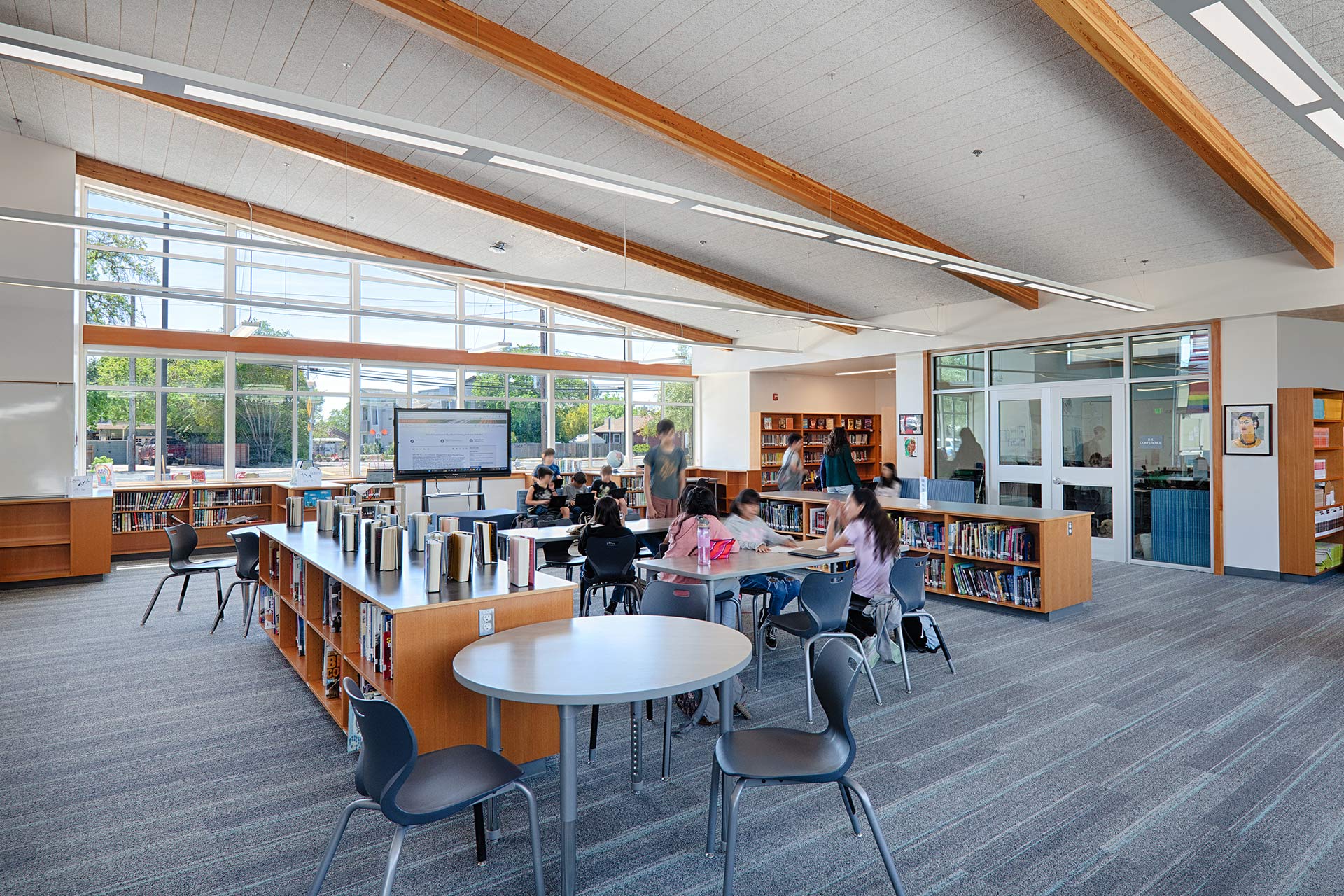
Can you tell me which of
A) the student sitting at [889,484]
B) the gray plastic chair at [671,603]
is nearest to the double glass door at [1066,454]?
the student sitting at [889,484]

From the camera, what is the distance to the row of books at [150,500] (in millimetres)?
9547

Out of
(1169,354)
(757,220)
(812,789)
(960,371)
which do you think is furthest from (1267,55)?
(960,371)

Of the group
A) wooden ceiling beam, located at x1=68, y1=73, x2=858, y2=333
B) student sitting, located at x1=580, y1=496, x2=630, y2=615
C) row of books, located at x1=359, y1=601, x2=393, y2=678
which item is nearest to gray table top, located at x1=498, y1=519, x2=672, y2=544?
student sitting, located at x1=580, y1=496, x2=630, y2=615

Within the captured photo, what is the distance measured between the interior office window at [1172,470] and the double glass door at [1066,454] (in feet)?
0.55

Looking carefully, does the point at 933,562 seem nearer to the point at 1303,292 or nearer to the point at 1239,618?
the point at 1239,618

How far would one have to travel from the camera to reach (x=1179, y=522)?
8.47 metres

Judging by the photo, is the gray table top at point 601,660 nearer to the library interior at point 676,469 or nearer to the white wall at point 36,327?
the library interior at point 676,469

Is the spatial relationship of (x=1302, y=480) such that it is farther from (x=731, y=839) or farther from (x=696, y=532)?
(x=731, y=839)

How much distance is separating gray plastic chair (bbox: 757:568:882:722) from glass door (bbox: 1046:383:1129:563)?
6.08 metres

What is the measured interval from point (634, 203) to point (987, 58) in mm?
4654

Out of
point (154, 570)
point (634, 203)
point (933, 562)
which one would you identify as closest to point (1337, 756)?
point (933, 562)

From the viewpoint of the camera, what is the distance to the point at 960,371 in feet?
35.5

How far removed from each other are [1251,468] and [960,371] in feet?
12.5

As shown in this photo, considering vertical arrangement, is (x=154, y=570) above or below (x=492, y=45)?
below
